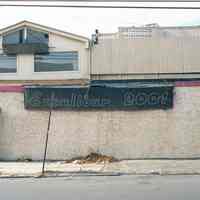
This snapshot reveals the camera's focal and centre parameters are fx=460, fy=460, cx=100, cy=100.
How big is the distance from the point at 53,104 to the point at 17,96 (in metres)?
1.64

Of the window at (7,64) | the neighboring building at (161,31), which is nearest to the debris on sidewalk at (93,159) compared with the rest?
the window at (7,64)

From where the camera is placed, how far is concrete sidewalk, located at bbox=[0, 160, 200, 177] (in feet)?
50.1

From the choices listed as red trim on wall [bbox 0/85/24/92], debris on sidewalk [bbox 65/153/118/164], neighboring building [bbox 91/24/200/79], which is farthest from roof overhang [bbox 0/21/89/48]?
debris on sidewalk [bbox 65/153/118/164]

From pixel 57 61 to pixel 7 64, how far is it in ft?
8.74

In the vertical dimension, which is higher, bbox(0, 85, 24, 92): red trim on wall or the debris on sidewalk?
bbox(0, 85, 24, 92): red trim on wall

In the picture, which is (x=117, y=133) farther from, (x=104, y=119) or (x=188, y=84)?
(x=188, y=84)

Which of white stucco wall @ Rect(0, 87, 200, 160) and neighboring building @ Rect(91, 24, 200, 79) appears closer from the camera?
white stucco wall @ Rect(0, 87, 200, 160)

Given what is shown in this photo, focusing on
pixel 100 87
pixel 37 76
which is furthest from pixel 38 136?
pixel 37 76

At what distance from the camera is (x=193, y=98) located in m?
19.1

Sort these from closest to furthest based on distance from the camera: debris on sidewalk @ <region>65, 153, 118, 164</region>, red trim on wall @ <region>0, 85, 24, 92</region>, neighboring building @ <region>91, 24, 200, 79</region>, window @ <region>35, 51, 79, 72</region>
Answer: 1. debris on sidewalk @ <region>65, 153, 118, 164</region>
2. red trim on wall @ <region>0, 85, 24, 92</region>
3. neighboring building @ <region>91, 24, 200, 79</region>
4. window @ <region>35, 51, 79, 72</region>

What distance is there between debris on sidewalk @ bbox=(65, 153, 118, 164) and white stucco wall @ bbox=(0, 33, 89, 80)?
5.99 metres

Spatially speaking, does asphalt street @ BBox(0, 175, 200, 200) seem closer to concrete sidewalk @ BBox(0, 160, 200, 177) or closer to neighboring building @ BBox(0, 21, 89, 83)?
concrete sidewalk @ BBox(0, 160, 200, 177)

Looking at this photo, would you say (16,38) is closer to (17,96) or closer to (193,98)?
(17,96)

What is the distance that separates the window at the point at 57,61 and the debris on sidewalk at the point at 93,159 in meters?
6.70
